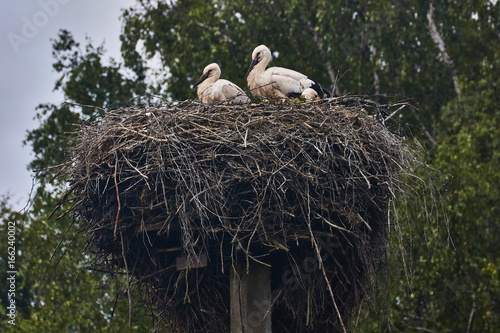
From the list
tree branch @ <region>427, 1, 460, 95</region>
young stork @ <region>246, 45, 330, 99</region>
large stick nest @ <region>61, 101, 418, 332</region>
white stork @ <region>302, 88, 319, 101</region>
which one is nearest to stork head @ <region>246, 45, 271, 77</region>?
young stork @ <region>246, 45, 330, 99</region>

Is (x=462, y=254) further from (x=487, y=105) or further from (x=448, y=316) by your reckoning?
(x=487, y=105)

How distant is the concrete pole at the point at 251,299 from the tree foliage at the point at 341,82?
23.3 ft

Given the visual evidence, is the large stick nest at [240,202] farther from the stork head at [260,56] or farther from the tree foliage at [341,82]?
the tree foliage at [341,82]

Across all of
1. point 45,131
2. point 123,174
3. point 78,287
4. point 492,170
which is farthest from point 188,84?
point 123,174

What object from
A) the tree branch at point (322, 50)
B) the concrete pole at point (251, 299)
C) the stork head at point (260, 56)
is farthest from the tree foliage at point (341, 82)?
the concrete pole at point (251, 299)

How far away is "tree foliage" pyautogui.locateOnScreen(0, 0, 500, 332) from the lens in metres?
14.3

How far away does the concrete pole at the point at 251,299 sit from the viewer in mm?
7074

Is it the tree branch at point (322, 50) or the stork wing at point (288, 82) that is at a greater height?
the tree branch at point (322, 50)

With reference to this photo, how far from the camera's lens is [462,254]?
14.3 m

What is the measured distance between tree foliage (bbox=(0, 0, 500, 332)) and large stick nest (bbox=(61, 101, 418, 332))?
6.68 meters

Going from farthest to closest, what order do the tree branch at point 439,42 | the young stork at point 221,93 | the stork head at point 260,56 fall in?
1. the tree branch at point 439,42
2. the stork head at point 260,56
3. the young stork at point 221,93

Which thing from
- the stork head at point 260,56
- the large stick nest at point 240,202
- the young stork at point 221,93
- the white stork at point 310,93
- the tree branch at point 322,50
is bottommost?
the large stick nest at point 240,202

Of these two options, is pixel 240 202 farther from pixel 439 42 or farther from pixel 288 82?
pixel 439 42

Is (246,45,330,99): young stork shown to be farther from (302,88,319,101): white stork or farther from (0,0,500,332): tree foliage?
(0,0,500,332): tree foliage
